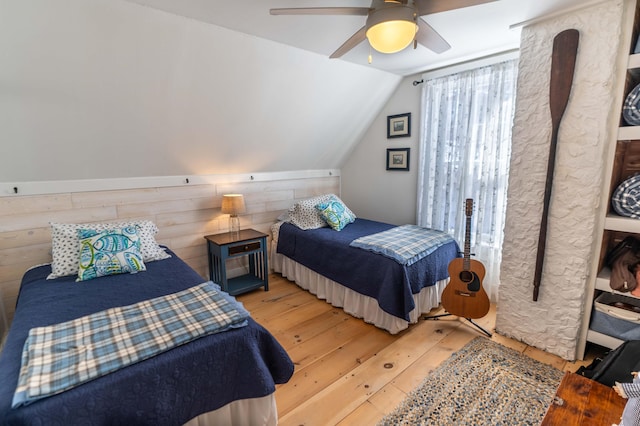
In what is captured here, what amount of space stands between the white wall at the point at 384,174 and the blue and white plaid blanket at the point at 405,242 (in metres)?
0.60

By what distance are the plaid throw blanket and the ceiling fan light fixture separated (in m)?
1.46

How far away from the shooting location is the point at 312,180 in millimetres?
4070

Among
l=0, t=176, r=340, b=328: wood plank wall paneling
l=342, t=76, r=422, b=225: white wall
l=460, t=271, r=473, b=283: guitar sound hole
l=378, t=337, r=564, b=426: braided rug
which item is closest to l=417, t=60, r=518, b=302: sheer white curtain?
l=342, t=76, r=422, b=225: white wall

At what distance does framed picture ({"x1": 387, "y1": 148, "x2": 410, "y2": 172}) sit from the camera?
3490mm

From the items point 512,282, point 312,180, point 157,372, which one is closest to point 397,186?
point 312,180

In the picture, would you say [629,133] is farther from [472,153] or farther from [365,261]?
[365,261]

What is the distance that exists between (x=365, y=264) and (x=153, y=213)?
2.03 m

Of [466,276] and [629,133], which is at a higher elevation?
[629,133]

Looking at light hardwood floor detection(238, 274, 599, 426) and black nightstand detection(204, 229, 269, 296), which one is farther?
black nightstand detection(204, 229, 269, 296)

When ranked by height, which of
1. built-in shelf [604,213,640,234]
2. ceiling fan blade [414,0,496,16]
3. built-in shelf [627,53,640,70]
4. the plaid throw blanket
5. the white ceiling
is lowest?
the plaid throw blanket

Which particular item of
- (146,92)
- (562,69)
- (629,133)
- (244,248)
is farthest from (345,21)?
(244,248)

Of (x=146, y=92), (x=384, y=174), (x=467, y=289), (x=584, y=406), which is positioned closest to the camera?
(x=584, y=406)

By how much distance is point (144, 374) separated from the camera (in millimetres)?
1206

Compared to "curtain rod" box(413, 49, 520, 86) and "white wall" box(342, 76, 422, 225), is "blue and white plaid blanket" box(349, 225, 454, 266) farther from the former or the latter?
"curtain rod" box(413, 49, 520, 86)
